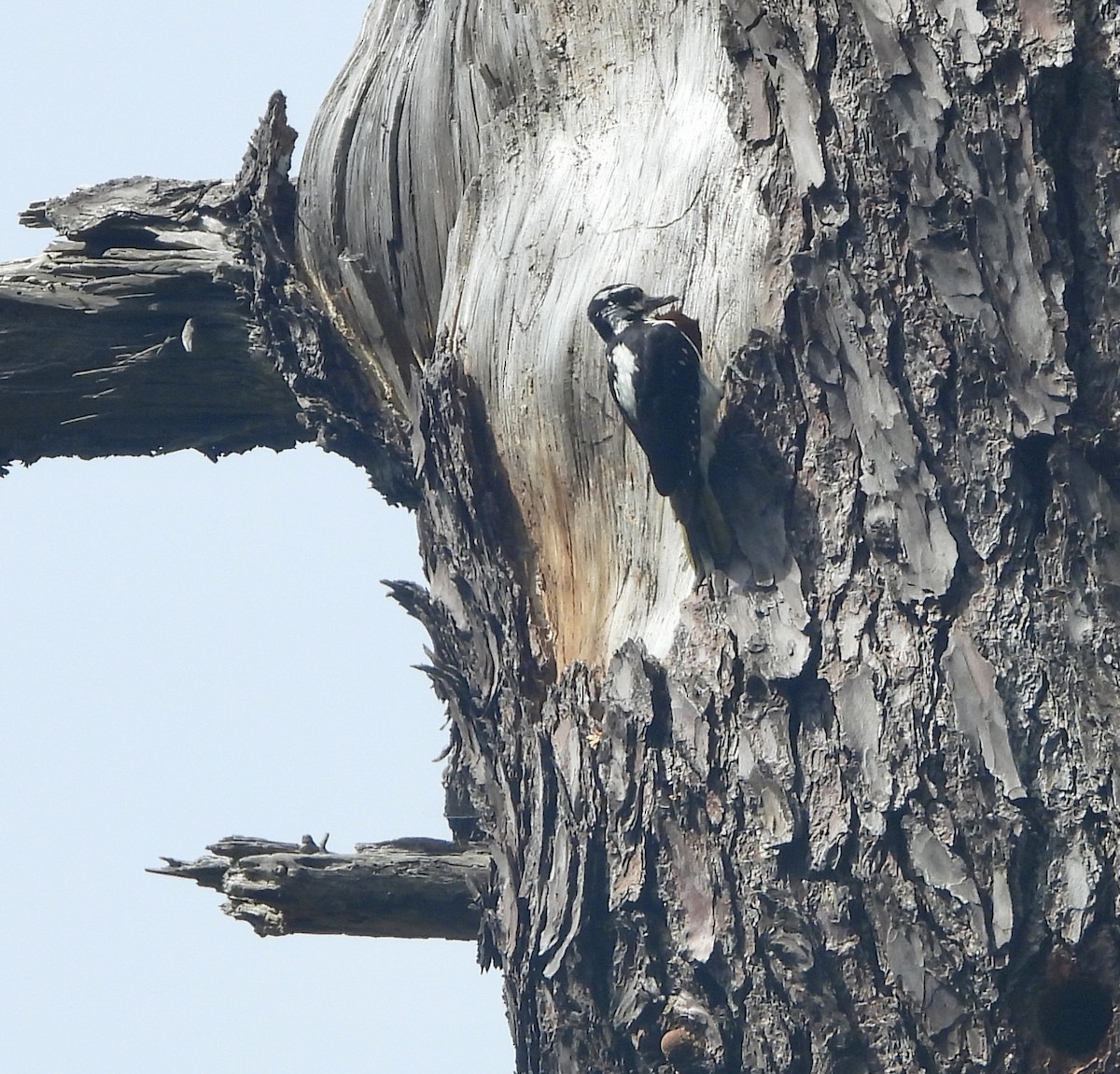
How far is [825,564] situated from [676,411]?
459mm

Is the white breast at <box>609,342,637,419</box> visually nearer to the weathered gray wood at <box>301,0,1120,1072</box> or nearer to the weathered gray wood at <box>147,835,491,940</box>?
the weathered gray wood at <box>301,0,1120,1072</box>

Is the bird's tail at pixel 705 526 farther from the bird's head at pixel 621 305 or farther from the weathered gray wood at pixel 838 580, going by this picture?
the bird's head at pixel 621 305

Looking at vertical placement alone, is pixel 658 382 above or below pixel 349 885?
above

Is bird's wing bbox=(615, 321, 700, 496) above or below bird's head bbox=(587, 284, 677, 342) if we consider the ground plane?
below

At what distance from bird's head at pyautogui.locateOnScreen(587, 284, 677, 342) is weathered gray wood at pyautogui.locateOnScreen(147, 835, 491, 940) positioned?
1.58 m

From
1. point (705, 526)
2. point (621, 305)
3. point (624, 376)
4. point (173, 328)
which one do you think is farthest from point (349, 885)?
point (173, 328)

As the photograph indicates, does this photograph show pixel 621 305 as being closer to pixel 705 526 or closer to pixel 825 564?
pixel 705 526

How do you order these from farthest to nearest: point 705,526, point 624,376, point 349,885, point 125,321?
point 125,321 → point 349,885 → point 624,376 → point 705,526

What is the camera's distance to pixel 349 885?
4.00 meters

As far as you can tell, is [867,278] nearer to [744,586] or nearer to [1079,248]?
[1079,248]

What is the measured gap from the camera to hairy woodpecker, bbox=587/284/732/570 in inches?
128

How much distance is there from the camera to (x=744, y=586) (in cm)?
324

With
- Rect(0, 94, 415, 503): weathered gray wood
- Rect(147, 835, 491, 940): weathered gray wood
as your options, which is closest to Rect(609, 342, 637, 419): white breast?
Rect(0, 94, 415, 503): weathered gray wood

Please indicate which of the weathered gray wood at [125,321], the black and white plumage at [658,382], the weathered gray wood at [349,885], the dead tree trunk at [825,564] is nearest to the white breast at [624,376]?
the black and white plumage at [658,382]
